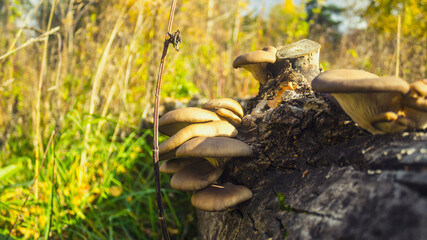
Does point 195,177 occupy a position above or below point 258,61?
below

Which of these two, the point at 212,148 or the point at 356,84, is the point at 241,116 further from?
the point at 356,84

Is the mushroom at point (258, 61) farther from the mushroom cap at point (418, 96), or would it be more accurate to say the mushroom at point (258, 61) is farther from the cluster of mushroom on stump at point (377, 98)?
the mushroom cap at point (418, 96)

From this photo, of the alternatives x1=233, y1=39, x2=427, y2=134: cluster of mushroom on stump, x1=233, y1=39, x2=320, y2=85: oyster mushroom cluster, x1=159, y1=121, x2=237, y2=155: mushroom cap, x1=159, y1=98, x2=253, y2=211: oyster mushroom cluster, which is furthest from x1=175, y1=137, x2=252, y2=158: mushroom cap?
x1=233, y1=39, x2=320, y2=85: oyster mushroom cluster

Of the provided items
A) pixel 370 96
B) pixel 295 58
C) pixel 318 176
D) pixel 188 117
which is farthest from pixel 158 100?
pixel 295 58

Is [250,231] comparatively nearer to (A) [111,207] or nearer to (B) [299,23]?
(A) [111,207]

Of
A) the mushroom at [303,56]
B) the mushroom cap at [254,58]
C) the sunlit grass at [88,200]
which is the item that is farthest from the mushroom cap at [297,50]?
the sunlit grass at [88,200]

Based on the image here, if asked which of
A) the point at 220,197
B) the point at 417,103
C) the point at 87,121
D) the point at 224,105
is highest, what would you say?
the point at 417,103

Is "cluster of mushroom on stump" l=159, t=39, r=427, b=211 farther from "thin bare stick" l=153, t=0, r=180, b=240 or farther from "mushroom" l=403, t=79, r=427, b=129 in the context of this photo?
"thin bare stick" l=153, t=0, r=180, b=240
